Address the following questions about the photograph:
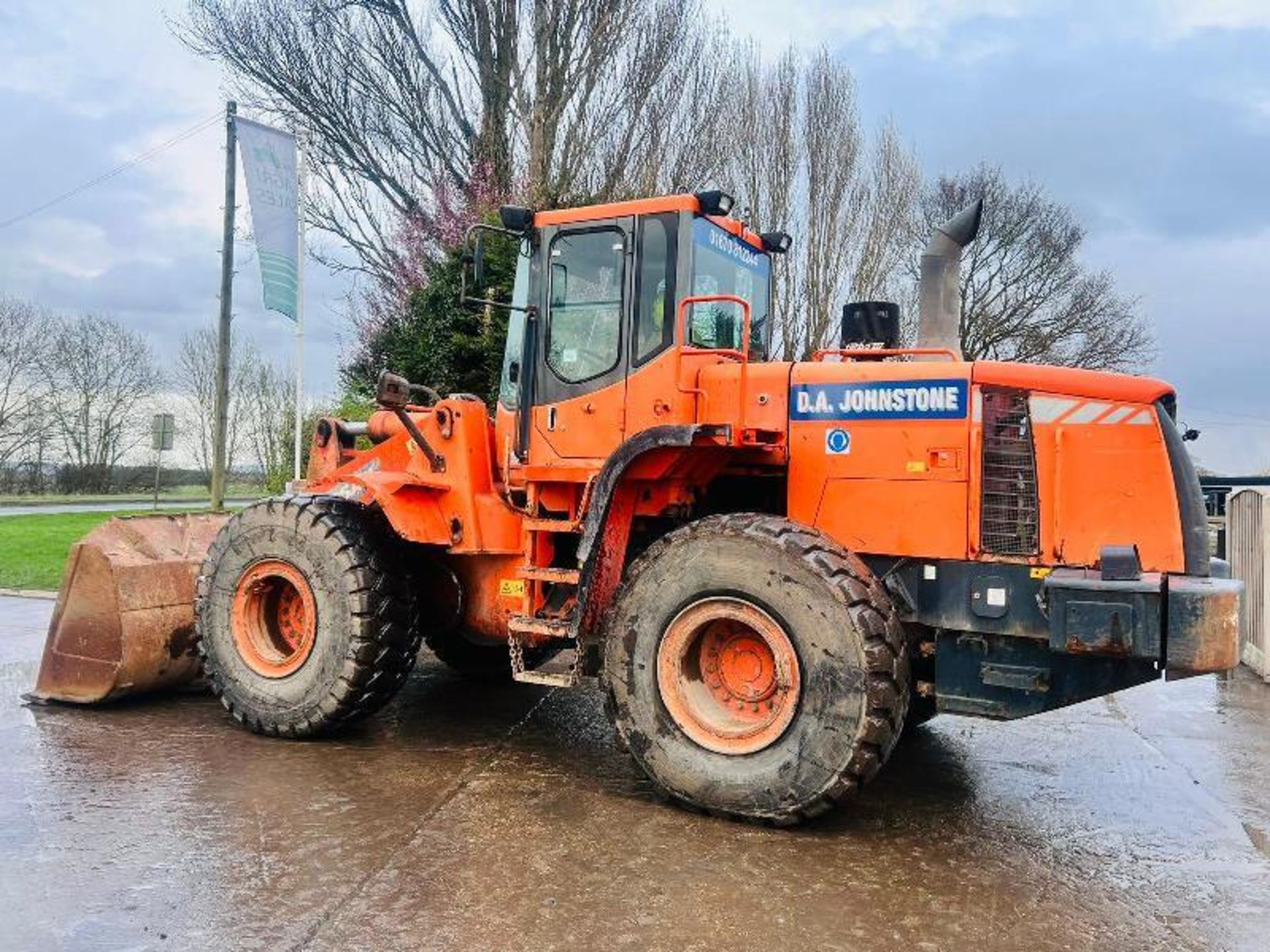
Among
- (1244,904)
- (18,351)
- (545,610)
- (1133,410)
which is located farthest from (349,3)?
(18,351)

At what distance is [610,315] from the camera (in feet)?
18.6

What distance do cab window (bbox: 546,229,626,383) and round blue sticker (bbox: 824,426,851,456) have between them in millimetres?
1274

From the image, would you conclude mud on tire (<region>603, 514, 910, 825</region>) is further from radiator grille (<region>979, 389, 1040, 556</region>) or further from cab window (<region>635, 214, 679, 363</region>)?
cab window (<region>635, 214, 679, 363</region>)

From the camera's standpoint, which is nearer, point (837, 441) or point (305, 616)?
point (837, 441)

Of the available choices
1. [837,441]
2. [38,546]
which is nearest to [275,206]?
[38,546]

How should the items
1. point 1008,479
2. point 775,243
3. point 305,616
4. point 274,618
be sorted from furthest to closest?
1. point 775,243
2. point 274,618
3. point 305,616
4. point 1008,479

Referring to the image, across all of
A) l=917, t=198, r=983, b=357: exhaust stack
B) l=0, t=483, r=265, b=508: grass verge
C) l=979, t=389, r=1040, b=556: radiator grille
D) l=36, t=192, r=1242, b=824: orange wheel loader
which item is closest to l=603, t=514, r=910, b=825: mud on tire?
l=36, t=192, r=1242, b=824: orange wheel loader

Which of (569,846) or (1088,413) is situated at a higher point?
(1088,413)

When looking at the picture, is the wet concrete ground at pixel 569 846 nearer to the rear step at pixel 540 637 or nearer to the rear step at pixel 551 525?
the rear step at pixel 540 637

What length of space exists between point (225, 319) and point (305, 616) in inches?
→ 431

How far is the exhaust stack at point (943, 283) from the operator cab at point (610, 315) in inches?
39.5

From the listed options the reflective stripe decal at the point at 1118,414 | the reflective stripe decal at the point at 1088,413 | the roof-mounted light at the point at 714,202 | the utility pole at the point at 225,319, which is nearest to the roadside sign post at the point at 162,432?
the utility pole at the point at 225,319

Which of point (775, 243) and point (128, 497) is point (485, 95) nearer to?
point (775, 243)

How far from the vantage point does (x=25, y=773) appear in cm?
520
